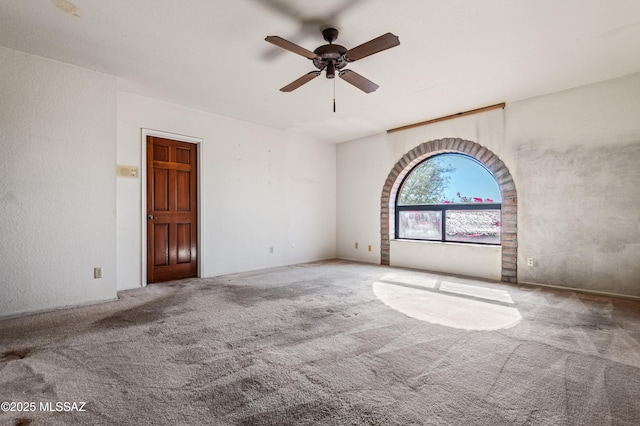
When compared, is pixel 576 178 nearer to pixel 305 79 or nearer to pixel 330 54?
pixel 330 54

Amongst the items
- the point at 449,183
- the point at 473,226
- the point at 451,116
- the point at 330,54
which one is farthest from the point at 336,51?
the point at 473,226

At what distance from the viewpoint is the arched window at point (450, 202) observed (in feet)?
15.5

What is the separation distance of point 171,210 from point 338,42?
3233mm

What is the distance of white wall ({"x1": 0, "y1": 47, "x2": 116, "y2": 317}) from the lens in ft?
9.52

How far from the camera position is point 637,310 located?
9.82ft

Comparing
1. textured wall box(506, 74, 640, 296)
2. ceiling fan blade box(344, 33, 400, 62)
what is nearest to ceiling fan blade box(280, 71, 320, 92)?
ceiling fan blade box(344, 33, 400, 62)

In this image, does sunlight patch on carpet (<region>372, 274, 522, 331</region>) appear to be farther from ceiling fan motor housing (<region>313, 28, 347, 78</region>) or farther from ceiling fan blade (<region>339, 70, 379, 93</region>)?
ceiling fan motor housing (<region>313, 28, 347, 78</region>)

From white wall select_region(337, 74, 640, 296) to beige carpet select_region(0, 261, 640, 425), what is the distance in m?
0.48

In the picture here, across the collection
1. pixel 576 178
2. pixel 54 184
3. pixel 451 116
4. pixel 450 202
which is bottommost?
pixel 450 202

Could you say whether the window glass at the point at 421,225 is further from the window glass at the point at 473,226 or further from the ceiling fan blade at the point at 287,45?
the ceiling fan blade at the point at 287,45

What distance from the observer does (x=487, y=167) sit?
455cm

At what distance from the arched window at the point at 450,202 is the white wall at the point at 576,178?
17.4 inches

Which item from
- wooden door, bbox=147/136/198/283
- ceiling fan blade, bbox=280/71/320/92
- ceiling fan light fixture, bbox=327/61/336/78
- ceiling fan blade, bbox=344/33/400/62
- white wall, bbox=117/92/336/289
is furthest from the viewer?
wooden door, bbox=147/136/198/283

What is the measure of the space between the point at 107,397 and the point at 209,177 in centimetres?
351
